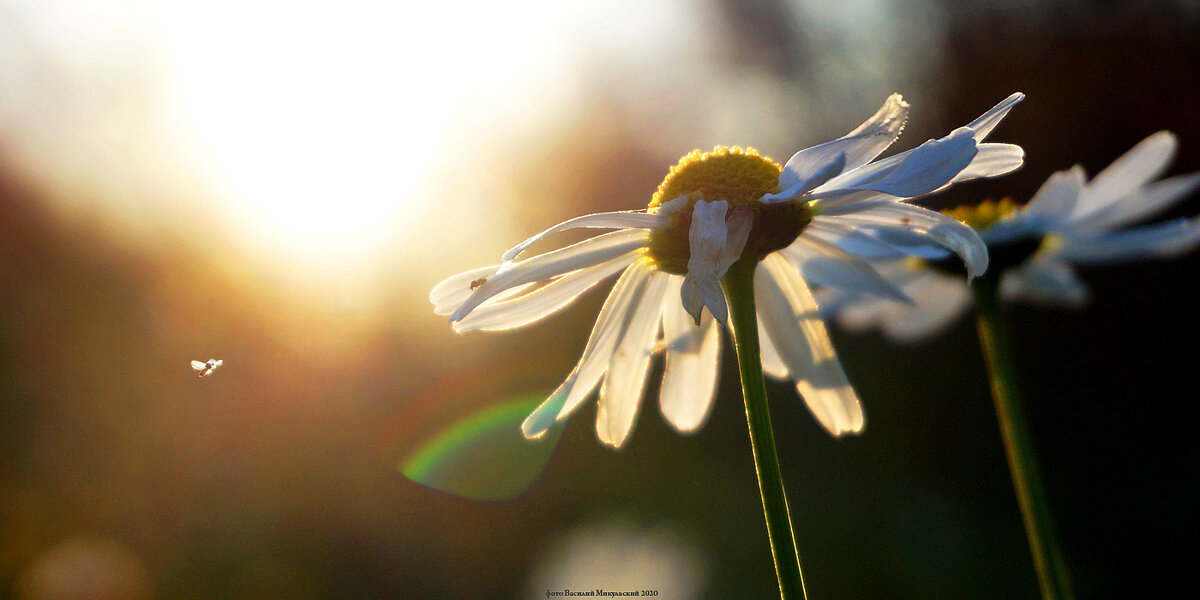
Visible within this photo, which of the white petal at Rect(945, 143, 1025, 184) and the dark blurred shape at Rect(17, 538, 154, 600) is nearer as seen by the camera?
the white petal at Rect(945, 143, 1025, 184)

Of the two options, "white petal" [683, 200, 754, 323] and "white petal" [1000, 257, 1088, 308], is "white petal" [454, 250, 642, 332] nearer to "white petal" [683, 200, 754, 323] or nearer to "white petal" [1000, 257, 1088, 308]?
"white petal" [683, 200, 754, 323]

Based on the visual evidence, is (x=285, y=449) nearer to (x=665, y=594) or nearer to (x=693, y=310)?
(x=665, y=594)

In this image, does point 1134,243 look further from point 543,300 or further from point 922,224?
point 543,300

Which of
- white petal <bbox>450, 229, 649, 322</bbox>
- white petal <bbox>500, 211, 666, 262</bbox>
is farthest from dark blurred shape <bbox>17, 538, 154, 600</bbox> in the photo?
white petal <bbox>500, 211, 666, 262</bbox>

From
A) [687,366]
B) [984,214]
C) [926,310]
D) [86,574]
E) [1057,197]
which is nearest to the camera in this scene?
[687,366]

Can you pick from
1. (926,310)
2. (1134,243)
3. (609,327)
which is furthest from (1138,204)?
(609,327)

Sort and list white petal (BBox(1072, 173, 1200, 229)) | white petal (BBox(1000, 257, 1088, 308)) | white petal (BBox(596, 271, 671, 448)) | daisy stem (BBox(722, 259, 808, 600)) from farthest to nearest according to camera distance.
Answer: white petal (BBox(1000, 257, 1088, 308)) < white petal (BBox(1072, 173, 1200, 229)) < white petal (BBox(596, 271, 671, 448)) < daisy stem (BBox(722, 259, 808, 600))
